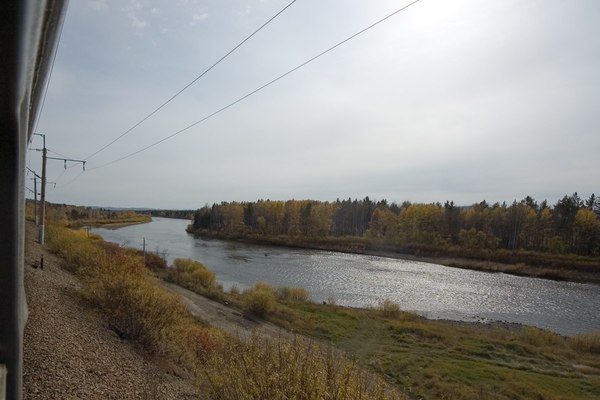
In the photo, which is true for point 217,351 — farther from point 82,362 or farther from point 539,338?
point 539,338

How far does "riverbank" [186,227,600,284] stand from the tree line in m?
2.59

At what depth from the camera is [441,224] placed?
80.2 meters

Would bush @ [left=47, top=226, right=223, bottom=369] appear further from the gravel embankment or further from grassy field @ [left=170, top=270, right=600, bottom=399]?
grassy field @ [left=170, top=270, right=600, bottom=399]

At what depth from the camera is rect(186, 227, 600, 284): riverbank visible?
5162 centimetres

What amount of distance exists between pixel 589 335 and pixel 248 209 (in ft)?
300

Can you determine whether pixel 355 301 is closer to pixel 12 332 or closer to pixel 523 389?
pixel 523 389

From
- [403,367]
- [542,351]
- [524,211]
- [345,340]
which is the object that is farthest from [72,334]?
[524,211]

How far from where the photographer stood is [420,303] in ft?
102

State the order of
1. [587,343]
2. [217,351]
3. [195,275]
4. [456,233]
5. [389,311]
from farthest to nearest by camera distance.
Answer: [456,233], [195,275], [389,311], [587,343], [217,351]

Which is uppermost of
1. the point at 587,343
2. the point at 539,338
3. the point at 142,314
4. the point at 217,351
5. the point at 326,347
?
the point at 142,314

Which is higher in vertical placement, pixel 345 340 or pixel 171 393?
pixel 171 393

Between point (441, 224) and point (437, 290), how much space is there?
46512 millimetres

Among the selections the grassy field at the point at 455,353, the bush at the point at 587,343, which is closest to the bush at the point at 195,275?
the grassy field at the point at 455,353

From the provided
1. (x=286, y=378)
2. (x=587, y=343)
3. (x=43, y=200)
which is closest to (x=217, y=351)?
(x=286, y=378)
